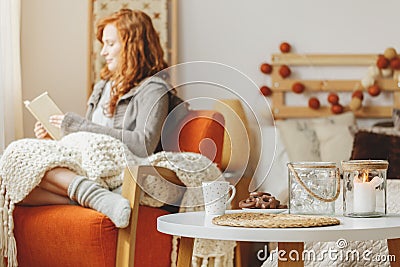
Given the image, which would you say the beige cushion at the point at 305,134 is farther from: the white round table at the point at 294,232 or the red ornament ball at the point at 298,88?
the white round table at the point at 294,232

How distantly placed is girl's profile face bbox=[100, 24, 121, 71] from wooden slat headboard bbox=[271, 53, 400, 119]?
1125mm

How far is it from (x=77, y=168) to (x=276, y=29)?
174 cm

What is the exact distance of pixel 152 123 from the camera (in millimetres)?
2816

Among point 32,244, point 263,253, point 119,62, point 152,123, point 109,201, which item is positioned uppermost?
point 119,62

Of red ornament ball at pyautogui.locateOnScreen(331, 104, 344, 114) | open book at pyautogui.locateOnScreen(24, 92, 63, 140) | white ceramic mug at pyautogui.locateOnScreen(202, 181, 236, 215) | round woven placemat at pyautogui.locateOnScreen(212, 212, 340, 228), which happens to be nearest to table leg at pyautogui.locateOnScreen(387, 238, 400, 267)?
round woven placemat at pyautogui.locateOnScreen(212, 212, 340, 228)

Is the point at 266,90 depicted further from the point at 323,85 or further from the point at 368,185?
the point at 368,185

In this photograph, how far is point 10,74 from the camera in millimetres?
3658

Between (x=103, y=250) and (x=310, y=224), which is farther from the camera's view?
(x=103, y=250)

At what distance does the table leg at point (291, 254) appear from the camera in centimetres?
156

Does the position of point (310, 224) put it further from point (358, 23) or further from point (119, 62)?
point (358, 23)

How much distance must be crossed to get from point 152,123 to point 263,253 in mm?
1086

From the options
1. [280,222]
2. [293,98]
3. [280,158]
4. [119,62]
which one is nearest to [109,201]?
[119,62]

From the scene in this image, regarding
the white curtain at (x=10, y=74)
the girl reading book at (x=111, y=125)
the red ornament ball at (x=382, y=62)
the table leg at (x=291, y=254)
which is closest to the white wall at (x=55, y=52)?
the white curtain at (x=10, y=74)

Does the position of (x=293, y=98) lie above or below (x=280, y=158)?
above
